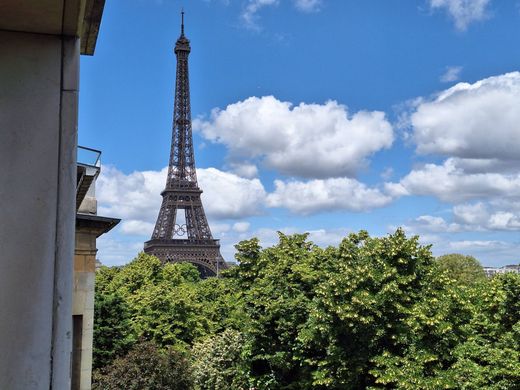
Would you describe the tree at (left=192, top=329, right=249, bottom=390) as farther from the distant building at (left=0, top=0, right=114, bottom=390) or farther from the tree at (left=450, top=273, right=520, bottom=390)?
the distant building at (left=0, top=0, right=114, bottom=390)

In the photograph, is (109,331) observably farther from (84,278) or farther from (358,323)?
(84,278)

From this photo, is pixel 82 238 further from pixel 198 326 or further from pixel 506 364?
pixel 198 326

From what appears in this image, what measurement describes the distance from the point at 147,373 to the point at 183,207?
62974 mm

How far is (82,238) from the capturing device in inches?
537

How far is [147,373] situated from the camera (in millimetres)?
25062

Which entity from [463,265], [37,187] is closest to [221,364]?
[37,187]

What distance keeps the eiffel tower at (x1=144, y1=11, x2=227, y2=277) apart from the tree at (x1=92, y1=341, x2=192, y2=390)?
181 ft

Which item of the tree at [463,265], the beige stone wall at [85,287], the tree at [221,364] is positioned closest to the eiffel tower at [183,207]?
the tree at [463,265]

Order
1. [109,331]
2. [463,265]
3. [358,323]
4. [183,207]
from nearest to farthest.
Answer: [358,323], [109,331], [463,265], [183,207]

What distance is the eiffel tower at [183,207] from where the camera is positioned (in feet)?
270

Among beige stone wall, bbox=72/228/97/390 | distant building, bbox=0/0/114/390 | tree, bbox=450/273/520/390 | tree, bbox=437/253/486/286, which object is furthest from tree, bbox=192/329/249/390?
tree, bbox=437/253/486/286

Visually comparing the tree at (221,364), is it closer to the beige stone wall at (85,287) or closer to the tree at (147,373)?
the tree at (147,373)

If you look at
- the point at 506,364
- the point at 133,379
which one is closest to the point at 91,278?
the point at 133,379

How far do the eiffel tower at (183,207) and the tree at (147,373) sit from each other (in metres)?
55.2
